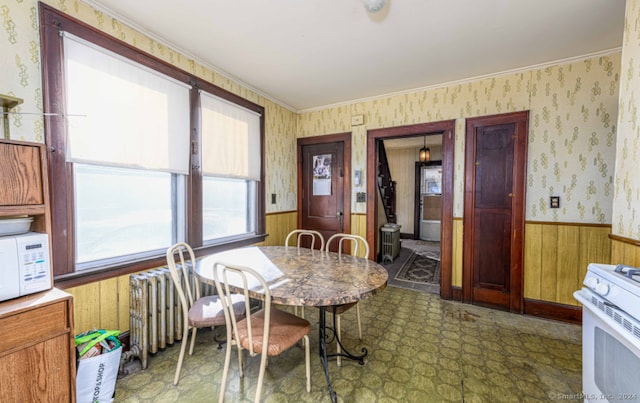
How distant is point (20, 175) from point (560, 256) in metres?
4.34

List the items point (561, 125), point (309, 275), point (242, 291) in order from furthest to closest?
point (561, 125), point (309, 275), point (242, 291)

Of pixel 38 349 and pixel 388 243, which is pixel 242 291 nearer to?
pixel 38 349

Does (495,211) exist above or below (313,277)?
above

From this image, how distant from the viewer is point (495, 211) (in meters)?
2.94

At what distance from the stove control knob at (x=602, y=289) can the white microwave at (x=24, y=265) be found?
279cm

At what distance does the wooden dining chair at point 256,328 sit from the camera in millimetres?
1380

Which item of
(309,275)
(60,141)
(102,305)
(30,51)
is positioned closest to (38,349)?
(102,305)

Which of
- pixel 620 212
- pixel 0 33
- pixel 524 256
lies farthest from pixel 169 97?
pixel 524 256

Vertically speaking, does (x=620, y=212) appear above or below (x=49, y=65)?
below

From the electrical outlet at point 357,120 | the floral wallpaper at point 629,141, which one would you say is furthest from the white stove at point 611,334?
the electrical outlet at point 357,120

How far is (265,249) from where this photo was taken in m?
2.48

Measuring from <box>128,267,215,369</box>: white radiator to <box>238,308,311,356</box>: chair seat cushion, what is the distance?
886 millimetres

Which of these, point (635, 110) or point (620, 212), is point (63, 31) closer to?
point (635, 110)

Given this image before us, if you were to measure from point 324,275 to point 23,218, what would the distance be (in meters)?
1.71
